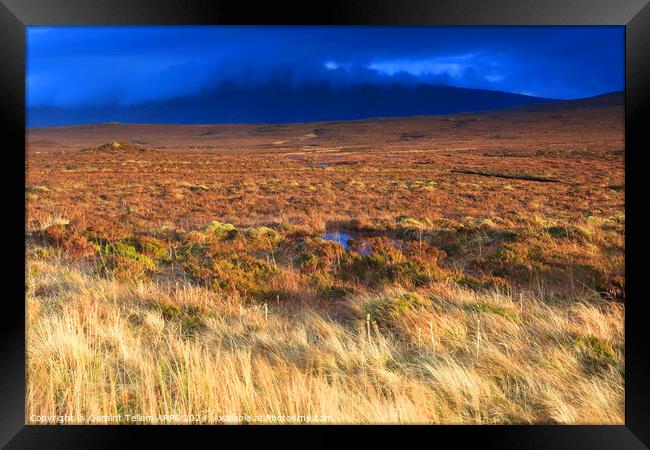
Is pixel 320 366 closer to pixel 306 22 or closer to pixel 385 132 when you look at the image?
pixel 306 22

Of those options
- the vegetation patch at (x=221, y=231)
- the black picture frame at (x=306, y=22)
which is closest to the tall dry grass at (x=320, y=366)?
the black picture frame at (x=306, y=22)

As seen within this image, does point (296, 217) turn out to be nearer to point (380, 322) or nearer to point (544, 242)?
point (544, 242)

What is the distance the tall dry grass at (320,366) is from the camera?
125 inches

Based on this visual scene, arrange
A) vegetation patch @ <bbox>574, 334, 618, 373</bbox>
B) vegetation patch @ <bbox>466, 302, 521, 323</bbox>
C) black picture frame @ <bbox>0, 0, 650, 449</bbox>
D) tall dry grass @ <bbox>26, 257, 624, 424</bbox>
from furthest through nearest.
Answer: vegetation patch @ <bbox>466, 302, 521, 323</bbox> → vegetation patch @ <bbox>574, 334, 618, 373</bbox> → tall dry grass @ <bbox>26, 257, 624, 424</bbox> → black picture frame @ <bbox>0, 0, 650, 449</bbox>

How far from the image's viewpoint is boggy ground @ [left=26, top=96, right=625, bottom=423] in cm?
328

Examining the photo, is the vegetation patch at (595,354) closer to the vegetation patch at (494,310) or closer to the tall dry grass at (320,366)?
the tall dry grass at (320,366)

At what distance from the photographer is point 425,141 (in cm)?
7594

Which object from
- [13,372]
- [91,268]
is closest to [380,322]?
[13,372]

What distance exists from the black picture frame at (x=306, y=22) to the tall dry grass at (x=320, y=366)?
34 cm

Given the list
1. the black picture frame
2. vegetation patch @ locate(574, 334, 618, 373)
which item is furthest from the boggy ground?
the black picture frame

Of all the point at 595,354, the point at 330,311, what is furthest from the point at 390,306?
the point at 595,354

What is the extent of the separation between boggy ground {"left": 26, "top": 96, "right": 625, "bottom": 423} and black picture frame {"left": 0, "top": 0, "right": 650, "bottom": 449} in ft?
1.21

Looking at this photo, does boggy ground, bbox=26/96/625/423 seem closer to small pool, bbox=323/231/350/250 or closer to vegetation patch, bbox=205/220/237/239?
vegetation patch, bbox=205/220/237/239

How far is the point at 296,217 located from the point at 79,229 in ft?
23.3
